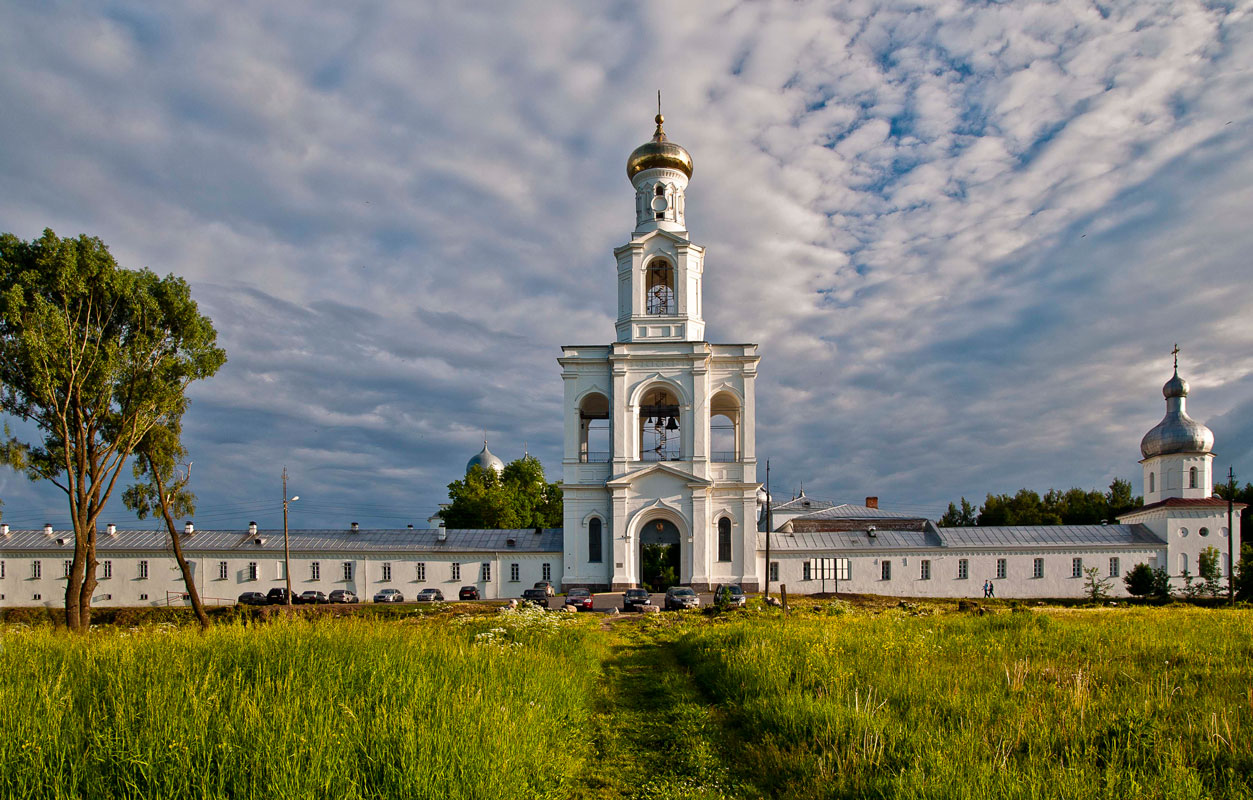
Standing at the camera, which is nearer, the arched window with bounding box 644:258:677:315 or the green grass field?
the green grass field

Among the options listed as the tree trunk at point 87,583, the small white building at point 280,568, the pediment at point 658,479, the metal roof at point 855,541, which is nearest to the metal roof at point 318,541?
the small white building at point 280,568

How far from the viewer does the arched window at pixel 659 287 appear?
42.8 meters

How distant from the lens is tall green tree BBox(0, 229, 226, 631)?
2331 centimetres

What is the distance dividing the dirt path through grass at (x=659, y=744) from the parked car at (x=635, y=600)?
646 inches

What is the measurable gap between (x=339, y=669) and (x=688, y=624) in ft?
48.4

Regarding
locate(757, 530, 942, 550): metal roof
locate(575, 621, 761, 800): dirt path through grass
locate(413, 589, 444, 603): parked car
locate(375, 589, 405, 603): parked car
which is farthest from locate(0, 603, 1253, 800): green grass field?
locate(375, 589, 405, 603): parked car

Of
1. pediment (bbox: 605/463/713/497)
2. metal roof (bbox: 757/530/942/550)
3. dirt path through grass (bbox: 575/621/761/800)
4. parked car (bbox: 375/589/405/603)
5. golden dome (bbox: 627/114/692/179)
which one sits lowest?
parked car (bbox: 375/589/405/603)

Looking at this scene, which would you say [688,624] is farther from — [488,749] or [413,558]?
[413,558]

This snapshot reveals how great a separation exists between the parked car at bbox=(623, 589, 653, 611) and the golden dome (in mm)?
24536

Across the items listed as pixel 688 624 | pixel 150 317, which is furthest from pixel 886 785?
pixel 150 317

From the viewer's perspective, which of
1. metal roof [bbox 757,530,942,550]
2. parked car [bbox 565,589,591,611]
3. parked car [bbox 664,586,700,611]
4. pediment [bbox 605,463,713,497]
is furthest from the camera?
metal roof [bbox 757,530,942,550]

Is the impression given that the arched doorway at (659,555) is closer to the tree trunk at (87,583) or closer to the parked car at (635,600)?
the parked car at (635,600)

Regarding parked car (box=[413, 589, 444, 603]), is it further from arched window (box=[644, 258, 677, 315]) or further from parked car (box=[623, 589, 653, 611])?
arched window (box=[644, 258, 677, 315])

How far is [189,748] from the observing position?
200 inches
